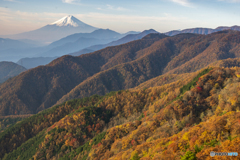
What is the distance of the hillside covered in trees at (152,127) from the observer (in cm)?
3497

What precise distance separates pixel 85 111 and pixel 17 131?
103 meters

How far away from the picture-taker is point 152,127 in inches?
2781

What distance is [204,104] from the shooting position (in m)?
73.1

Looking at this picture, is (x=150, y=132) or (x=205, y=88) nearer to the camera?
(x=150, y=132)

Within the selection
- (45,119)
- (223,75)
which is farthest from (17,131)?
(223,75)

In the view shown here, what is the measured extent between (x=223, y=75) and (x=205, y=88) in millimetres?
16684

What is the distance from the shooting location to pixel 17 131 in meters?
182

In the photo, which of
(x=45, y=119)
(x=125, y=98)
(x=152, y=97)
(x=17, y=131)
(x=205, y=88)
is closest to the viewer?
(x=205, y=88)

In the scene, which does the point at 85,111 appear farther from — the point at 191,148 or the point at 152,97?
the point at 191,148

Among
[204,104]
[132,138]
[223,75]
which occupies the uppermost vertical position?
[223,75]

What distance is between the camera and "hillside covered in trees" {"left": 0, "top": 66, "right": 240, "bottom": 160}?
115 feet

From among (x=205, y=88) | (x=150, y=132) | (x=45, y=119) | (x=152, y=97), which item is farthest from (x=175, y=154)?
(x=45, y=119)

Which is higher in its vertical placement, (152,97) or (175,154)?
(175,154)

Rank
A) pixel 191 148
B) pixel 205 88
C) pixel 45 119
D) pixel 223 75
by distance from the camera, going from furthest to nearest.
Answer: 1. pixel 45 119
2. pixel 223 75
3. pixel 205 88
4. pixel 191 148
